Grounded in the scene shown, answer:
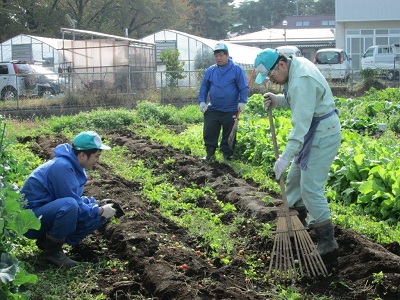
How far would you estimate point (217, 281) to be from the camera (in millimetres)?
5656

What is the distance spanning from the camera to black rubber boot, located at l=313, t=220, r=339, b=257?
609 cm

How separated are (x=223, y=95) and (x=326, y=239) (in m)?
5.11

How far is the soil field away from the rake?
0.35ft

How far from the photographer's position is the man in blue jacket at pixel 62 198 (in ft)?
19.6

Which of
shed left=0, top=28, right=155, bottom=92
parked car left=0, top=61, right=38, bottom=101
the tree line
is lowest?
parked car left=0, top=61, right=38, bottom=101

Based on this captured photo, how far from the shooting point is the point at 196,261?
6.07 m

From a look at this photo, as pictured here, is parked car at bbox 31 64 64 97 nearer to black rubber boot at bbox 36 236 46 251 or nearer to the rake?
black rubber boot at bbox 36 236 46 251

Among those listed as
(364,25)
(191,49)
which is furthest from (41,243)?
(364,25)

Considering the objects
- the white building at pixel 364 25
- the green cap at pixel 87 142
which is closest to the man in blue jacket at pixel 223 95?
the green cap at pixel 87 142

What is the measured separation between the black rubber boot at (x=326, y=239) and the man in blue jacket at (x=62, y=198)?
1.91 m

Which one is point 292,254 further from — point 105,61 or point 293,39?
point 293,39

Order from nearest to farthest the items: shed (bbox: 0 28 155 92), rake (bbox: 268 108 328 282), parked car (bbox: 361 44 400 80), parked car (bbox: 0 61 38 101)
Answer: rake (bbox: 268 108 328 282) < parked car (bbox: 0 61 38 101) < shed (bbox: 0 28 155 92) < parked car (bbox: 361 44 400 80)

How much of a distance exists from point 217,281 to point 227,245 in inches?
39.0

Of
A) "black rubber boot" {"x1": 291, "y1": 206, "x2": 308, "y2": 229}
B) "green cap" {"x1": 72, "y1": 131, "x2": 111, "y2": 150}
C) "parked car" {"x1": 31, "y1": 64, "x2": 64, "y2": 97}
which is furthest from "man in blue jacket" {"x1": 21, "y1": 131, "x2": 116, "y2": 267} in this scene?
"parked car" {"x1": 31, "y1": 64, "x2": 64, "y2": 97}
